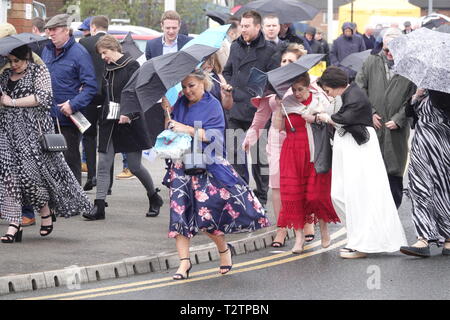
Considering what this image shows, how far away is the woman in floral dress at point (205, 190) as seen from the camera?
9922 millimetres

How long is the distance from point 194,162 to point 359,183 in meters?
1.95

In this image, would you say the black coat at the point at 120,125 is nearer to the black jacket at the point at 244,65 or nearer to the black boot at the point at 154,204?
the black boot at the point at 154,204

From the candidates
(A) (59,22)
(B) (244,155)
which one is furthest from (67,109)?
(B) (244,155)

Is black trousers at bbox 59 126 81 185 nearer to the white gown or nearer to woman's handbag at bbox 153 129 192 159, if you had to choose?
the white gown

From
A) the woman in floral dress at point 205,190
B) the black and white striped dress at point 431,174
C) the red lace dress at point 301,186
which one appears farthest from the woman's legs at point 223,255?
the black and white striped dress at point 431,174

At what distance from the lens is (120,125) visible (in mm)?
13344

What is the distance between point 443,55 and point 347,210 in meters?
1.63

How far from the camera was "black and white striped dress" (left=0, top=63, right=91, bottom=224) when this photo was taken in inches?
451

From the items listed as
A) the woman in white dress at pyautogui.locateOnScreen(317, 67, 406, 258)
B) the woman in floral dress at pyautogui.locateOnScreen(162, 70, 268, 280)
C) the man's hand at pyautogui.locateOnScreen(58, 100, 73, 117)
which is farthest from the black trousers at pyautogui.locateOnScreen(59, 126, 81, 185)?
the woman in floral dress at pyautogui.locateOnScreen(162, 70, 268, 280)

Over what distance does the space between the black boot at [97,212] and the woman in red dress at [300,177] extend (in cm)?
235

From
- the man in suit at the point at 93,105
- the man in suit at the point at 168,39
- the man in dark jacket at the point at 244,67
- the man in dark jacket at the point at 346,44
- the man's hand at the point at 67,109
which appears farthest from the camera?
the man in dark jacket at the point at 346,44

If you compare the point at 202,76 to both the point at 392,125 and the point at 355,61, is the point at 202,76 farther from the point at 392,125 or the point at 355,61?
the point at 355,61
